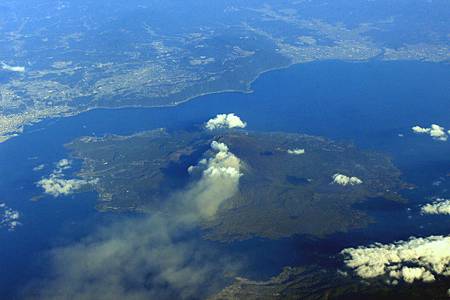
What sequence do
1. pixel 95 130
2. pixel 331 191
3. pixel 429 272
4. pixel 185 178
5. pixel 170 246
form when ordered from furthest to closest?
pixel 95 130 → pixel 185 178 → pixel 331 191 → pixel 170 246 → pixel 429 272

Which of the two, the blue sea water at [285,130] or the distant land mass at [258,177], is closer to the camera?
the blue sea water at [285,130]

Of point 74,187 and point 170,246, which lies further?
point 74,187

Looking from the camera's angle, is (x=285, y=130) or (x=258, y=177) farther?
(x=285, y=130)

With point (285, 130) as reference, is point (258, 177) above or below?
above

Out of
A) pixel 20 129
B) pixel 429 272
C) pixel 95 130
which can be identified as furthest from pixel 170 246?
pixel 20 129

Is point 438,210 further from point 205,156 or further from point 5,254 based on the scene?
point 5,254

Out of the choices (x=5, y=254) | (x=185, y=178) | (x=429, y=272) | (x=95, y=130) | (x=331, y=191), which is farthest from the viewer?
(x=95, y=130)

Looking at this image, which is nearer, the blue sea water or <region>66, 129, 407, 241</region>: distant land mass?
the blue sea water

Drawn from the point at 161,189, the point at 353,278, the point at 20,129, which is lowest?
the point at 20,129
